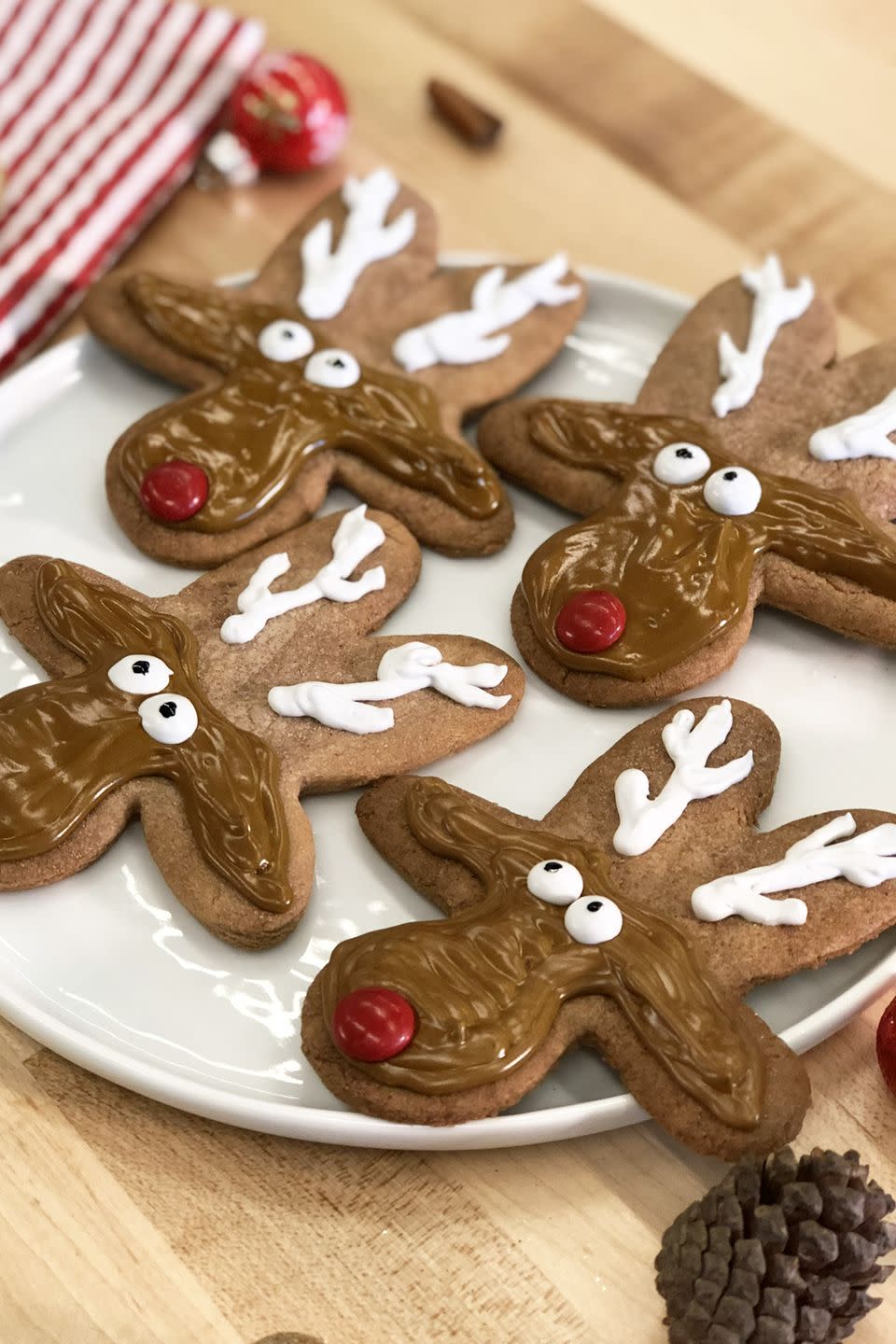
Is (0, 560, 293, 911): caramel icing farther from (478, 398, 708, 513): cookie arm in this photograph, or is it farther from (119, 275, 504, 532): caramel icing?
(478, 398, 708, 513): cookie arm

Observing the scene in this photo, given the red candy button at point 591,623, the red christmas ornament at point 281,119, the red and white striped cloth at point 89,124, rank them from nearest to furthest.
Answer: the red candy button at point 591,623 → the red and white striped cloth at point 89,124 → the red christmas ornament at point 281,119

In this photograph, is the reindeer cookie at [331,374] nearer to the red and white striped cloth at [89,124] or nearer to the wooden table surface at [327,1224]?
the red and white striped cloth at [89,124]

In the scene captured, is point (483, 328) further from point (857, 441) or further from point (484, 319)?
point (857, 441)

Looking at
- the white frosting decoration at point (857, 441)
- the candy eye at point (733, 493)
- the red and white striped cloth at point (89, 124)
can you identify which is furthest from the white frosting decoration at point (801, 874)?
the red and white striped cloth at point (89, 124)

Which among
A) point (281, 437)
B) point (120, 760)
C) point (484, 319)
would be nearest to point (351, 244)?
point (484, 319)

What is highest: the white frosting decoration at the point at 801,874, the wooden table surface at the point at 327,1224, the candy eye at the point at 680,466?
the candy eye at the point at 680,466

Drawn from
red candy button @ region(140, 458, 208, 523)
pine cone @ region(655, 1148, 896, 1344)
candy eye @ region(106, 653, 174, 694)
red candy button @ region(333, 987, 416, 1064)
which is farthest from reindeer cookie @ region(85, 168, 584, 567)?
pine cone @ region(655, 1148, 896, 1344)
